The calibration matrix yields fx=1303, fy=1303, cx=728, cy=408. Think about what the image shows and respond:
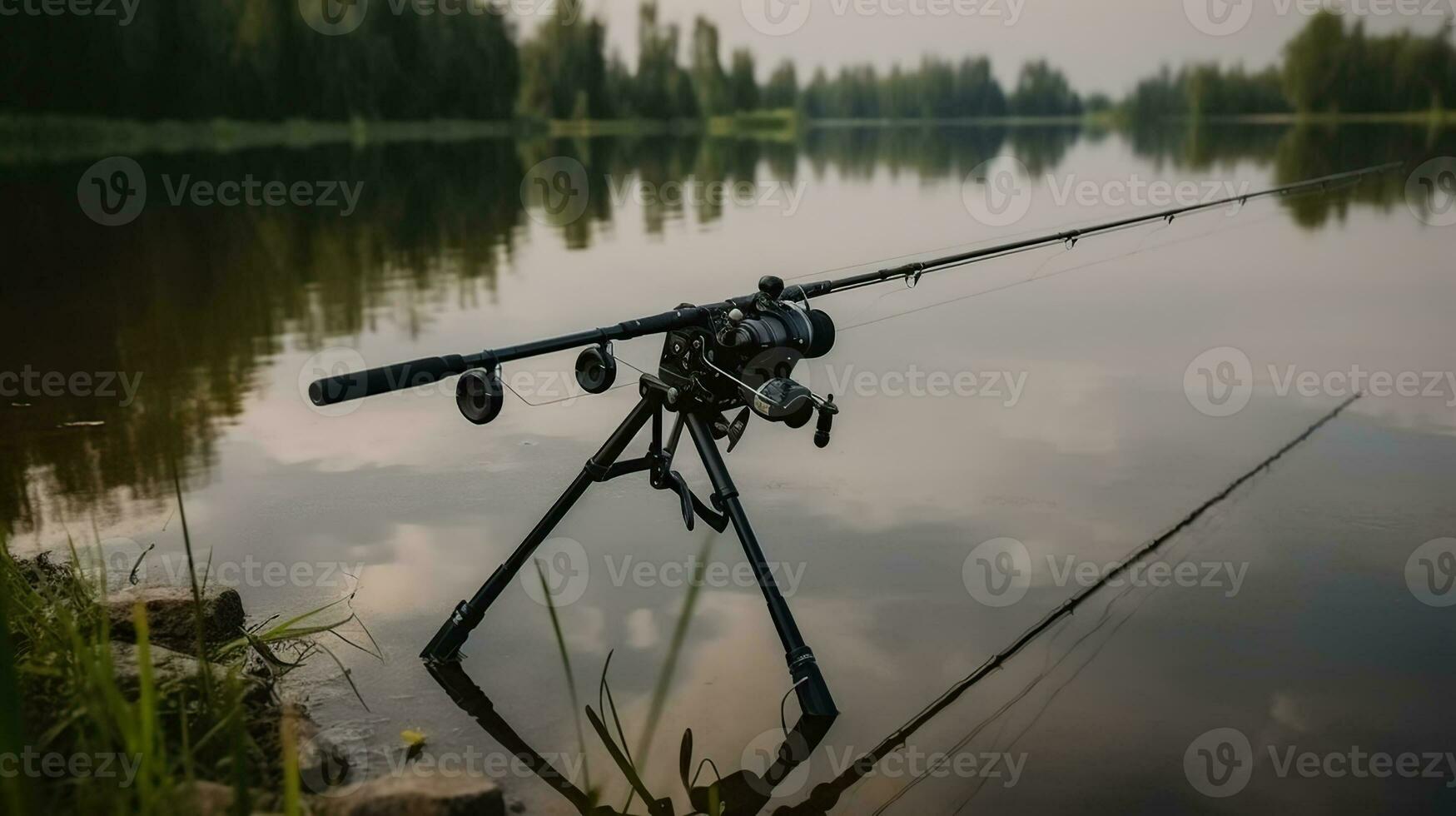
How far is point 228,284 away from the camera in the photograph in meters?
17.3

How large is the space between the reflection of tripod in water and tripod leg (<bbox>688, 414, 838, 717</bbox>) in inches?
6.3

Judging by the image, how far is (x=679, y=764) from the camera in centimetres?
513

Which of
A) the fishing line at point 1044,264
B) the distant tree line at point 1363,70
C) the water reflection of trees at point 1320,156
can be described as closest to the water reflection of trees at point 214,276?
the water reflection of trees at point 1320,156

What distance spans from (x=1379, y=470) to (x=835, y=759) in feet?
17.9

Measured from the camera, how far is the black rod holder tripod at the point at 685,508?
507cm

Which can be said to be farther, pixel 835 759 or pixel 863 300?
pixel 863 300

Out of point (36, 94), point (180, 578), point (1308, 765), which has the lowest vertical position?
point (1308, 765)

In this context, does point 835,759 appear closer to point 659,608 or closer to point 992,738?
point 992,738

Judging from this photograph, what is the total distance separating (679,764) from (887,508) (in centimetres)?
326

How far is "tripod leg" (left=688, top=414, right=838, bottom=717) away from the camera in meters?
5.05

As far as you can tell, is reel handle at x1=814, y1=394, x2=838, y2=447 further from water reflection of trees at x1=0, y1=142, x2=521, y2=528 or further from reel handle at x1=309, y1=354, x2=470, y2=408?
water reflection of trees at x1=0, y1=142, x2=521, y2=528

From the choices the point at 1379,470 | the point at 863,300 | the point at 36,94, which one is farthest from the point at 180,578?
the point at 36,94

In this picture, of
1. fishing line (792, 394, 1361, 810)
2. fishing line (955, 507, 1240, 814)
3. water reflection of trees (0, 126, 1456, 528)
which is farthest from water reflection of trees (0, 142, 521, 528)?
fishing line (955, 507, 1240, 814)

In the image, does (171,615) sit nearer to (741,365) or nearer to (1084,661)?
(741,365)
